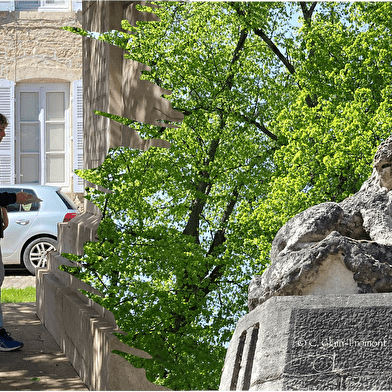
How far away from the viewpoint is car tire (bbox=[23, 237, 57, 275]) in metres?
10.8

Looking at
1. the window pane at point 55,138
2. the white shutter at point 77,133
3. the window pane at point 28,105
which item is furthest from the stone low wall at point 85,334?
the window pane at point 28,105

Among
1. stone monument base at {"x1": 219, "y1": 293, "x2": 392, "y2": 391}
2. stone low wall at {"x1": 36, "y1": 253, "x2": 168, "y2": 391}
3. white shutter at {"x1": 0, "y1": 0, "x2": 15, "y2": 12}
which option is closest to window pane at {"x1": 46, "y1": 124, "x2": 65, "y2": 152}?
white shutter at {"x1": 0, "y1": 0, "x2": 15, "y2": 12}

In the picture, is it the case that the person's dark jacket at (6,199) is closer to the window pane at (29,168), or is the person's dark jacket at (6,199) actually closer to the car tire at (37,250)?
the car tire at (37,250)

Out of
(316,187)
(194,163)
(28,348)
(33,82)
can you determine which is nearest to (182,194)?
(194,163)

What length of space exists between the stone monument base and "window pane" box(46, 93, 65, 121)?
32.5ft

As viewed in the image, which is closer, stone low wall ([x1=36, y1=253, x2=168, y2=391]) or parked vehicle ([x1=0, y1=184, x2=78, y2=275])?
stone low wall ([x1=36, y1=253, x2=168, y2=391])

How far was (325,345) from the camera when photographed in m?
3.01

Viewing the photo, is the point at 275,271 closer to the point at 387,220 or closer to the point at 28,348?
the point at 387,220

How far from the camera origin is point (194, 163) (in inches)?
392

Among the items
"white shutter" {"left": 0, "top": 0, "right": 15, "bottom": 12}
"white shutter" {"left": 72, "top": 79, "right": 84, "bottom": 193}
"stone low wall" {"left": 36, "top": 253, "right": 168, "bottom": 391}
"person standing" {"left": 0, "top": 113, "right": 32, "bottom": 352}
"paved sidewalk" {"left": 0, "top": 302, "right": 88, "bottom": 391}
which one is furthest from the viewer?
"white shutter" {"left": 0, "top": 0, "right": 15, "bottom": 12}

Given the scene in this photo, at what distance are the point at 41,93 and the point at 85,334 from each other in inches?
290

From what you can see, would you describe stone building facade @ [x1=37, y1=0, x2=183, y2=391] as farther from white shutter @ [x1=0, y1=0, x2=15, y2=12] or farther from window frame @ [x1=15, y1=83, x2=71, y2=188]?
white shutter @ [x1=0, y1=0, x2=15, y2=12]

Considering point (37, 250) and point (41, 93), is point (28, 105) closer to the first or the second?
point (41, 93)

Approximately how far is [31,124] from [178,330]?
18.2ft
